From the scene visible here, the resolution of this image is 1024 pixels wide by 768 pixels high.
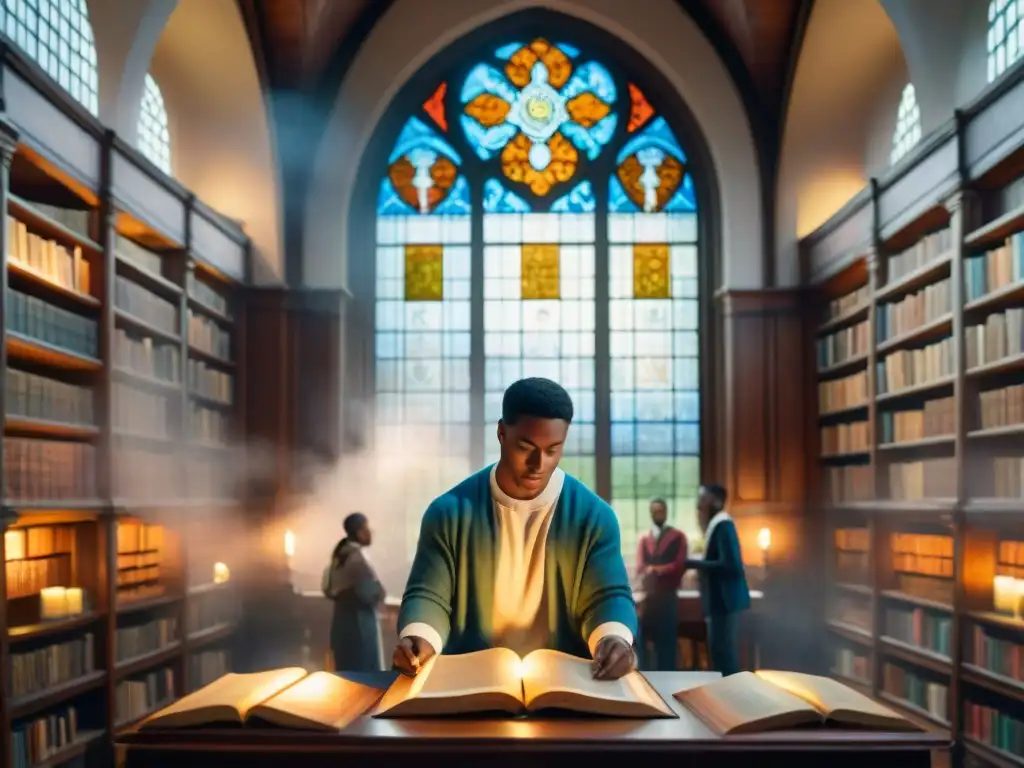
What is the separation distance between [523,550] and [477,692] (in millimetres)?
639

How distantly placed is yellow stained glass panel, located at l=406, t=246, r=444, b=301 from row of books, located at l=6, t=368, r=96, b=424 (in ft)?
13.0

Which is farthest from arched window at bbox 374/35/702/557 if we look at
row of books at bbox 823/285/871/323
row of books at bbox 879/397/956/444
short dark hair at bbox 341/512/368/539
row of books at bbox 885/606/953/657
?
short dark hair at bbox 341/512/368/539

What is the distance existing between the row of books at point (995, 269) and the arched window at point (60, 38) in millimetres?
4764

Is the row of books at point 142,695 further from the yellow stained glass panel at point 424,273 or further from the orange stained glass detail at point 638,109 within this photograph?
the orange stained glass detail at point 638,109

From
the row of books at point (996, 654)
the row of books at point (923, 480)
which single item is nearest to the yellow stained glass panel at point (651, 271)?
the row of books at point (923, 480)

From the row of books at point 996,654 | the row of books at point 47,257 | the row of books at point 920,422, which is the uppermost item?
the row of books at point 47,257

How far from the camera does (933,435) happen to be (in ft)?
21.9

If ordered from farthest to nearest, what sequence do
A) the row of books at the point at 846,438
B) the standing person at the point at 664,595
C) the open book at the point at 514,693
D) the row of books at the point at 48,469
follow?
the row of books at the point at 846,438 < the standing person at the point at 664,595 < the row of books at the point at 48,469 < the open book at the point at 514,693

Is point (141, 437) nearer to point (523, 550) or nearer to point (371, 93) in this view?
point (371, 93)

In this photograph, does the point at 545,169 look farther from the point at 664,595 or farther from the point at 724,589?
the point at 724,589

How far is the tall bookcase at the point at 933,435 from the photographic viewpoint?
5680 mm

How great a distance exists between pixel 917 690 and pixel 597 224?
4.68 meters

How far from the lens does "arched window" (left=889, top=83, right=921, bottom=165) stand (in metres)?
8.49

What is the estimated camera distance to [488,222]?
32.6ft
